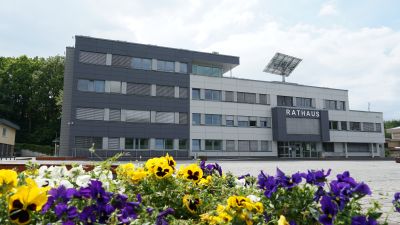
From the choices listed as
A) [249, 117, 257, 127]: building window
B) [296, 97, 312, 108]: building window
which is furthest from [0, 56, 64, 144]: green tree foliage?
[296, 97, 312, 108]: building window

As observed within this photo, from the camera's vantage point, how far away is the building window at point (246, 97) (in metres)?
50.3

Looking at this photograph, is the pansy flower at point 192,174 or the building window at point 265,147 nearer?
the pansy flower at point 192,174

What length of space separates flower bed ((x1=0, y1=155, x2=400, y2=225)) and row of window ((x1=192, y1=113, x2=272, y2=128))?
4378 cm

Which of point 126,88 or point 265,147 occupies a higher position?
point 126,88

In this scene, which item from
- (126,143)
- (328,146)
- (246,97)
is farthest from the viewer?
(328,146)

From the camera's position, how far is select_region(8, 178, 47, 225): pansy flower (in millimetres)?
1879

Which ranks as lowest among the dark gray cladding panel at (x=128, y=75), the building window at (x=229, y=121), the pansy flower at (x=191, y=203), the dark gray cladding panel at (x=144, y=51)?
the pansy flower at (x=191, y=203)

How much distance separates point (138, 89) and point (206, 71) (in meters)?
10.7

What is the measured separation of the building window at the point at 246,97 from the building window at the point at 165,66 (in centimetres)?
1020

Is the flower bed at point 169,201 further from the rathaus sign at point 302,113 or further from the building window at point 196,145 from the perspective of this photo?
the rathaus sign at point 302,113

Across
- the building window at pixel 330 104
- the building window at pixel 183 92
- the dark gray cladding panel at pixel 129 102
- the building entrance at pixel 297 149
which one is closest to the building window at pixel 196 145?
the dark gray cladding panel at pixel 129 102

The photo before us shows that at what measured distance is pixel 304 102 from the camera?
55.4m

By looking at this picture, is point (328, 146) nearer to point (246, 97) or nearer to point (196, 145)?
point (246, 97)

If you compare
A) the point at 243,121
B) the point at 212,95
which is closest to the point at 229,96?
the point at 212,95
